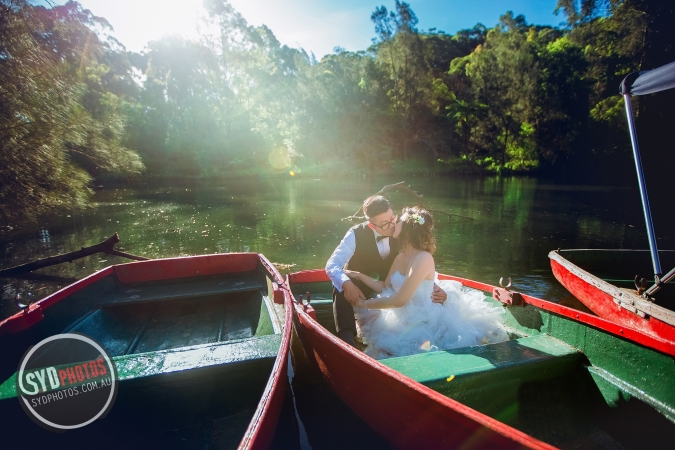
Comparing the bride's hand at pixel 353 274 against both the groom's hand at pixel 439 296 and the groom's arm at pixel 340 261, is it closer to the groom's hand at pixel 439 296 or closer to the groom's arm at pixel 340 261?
the groom's arm at pixel 340 261

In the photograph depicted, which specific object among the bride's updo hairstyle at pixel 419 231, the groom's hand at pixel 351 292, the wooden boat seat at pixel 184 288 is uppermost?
the bride's updo hairstyle at pixel 419 231

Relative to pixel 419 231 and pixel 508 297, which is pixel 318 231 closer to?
pixel 508 297

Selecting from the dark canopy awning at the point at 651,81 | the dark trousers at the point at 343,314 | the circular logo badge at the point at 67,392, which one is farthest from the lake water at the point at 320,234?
the dark canopy awning at the point at 651,81

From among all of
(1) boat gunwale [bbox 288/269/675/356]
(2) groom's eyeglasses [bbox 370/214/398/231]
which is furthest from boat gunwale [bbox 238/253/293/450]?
(1) boat gunwale [bbox 288/269/675/356]

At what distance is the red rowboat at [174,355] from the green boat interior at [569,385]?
1.14 metres

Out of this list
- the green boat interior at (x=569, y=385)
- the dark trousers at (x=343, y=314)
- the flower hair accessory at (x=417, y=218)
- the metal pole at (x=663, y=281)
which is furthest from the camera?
the metal pole at (x=663, y=281)

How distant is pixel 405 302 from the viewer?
3580mm

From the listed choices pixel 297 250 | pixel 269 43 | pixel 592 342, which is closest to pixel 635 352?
pixel 592 342

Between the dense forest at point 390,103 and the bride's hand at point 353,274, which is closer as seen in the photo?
the bride's hand at point 353,274

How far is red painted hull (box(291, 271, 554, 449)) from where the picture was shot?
6.10 feet

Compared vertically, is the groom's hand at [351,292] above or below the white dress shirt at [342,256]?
below

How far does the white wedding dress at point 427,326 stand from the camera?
3402mm

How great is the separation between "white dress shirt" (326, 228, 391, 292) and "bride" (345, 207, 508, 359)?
327mm

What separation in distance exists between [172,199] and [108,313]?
20025 millimetres
